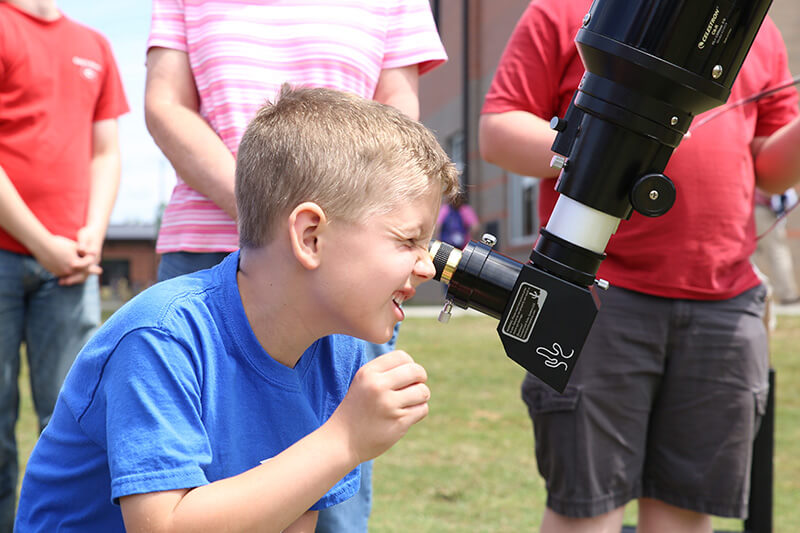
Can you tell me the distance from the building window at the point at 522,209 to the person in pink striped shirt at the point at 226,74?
12713 mm

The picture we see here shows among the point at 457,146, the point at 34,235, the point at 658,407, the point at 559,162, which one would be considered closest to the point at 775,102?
the point at 658,407

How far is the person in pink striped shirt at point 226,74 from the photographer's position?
172cm

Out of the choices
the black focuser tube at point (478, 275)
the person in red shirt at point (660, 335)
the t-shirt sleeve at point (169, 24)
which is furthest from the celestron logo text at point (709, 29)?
the t-shirt sleeve at point (169, 24)

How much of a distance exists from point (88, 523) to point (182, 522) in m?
0.29

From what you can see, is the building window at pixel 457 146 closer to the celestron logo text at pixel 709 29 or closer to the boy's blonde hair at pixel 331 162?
the boy's blonde hair at pixel 331 162

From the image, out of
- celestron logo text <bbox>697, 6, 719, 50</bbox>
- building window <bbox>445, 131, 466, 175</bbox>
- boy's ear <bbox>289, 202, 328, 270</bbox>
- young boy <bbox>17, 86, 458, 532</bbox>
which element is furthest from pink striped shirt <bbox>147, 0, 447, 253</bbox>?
building window <bbox>445, 131, 466, 175</bbox>

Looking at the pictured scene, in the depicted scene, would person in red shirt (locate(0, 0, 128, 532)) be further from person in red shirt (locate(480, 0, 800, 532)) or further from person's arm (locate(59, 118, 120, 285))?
person in red shirt (locate(480, 0, 800, 532))

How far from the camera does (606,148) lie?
3.65 feet

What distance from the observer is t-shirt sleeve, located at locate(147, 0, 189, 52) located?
70.1 inches

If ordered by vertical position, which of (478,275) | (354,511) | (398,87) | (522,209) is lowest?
(522,209)

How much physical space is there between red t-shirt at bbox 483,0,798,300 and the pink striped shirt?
0.39m

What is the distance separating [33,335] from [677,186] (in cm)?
185

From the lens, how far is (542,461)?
1.96 metres

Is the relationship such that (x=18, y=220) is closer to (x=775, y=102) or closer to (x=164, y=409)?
(x=164, y=409)
